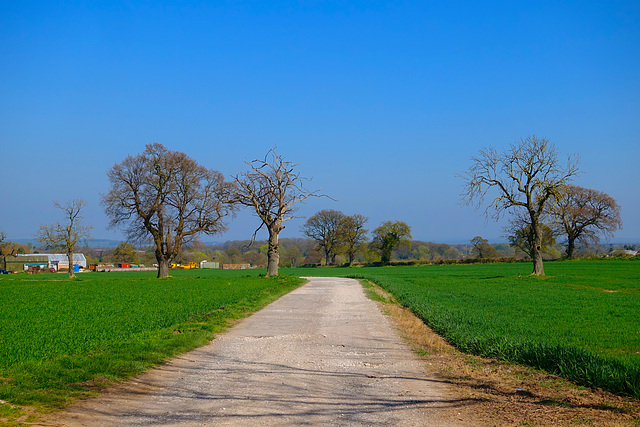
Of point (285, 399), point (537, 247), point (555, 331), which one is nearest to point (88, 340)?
point (285, 399)

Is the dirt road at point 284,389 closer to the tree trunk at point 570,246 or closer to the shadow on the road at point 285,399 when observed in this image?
the shadow on the road at point 285,399

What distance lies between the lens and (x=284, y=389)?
7203mm

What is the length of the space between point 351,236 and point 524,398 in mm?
101835

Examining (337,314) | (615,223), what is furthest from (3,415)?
(615,223)

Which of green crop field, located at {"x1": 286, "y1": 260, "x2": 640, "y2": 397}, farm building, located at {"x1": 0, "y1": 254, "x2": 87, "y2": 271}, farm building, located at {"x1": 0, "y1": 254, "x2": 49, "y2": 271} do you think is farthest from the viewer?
farm building, located at {"x1": 0, "y1": 254, "x2": 87, "y2": 271}

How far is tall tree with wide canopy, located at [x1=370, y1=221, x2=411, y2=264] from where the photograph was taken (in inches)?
3900

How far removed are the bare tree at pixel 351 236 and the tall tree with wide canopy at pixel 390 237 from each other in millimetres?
8151

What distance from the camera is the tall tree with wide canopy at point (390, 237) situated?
325ft

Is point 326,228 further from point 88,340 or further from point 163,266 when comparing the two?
point 88,340

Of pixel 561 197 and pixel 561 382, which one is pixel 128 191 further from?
pixel 561 382

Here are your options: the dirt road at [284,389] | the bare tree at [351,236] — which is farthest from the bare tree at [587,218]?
the dirt road at [284,389]

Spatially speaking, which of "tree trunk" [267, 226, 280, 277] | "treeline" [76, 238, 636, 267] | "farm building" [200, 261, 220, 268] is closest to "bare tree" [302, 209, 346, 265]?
"treeline" [76, 238, 636, 267]

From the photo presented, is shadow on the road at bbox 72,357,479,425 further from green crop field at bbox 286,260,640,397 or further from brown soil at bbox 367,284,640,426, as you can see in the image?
green crop field at bbox 286,260,640,397

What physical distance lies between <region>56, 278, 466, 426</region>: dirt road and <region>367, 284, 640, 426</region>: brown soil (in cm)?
36
